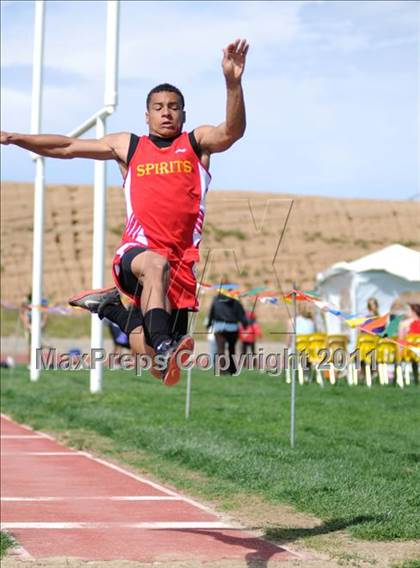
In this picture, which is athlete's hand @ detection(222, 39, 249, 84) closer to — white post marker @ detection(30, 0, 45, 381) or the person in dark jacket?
the person in dark jacket

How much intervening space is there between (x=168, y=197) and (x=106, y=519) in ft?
15.8

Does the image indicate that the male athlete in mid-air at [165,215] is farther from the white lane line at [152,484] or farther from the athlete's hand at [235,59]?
the white lane line at [152,484]

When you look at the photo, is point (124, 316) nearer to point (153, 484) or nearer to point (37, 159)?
point (153, 484)

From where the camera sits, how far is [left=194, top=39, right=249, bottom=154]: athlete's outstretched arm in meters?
5.96

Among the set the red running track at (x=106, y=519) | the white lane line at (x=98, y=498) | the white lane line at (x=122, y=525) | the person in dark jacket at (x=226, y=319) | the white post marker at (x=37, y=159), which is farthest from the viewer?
the white post marker at (x=37, y=159)

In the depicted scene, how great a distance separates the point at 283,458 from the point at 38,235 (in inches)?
574

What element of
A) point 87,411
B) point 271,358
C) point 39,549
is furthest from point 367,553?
point 87,411

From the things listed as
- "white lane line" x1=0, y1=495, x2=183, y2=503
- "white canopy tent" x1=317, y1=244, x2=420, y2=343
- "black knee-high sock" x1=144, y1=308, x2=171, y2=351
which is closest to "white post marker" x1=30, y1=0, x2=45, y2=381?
"white canopy tent" x1=317, y1=244, x2=420, y2=343

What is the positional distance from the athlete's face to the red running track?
130 inches

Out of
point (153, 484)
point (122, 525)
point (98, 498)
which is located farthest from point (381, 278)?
point (122, 525)

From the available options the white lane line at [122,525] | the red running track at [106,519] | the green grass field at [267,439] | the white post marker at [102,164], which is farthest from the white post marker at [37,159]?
the white lane line at [122,525]

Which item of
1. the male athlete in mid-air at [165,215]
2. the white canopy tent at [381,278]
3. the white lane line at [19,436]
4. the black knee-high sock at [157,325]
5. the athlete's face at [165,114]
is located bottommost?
the white lane line at [19,436]

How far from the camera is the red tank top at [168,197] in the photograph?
253 inches

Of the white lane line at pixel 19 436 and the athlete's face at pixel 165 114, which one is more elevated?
the athlete's face at pixel 165 114
